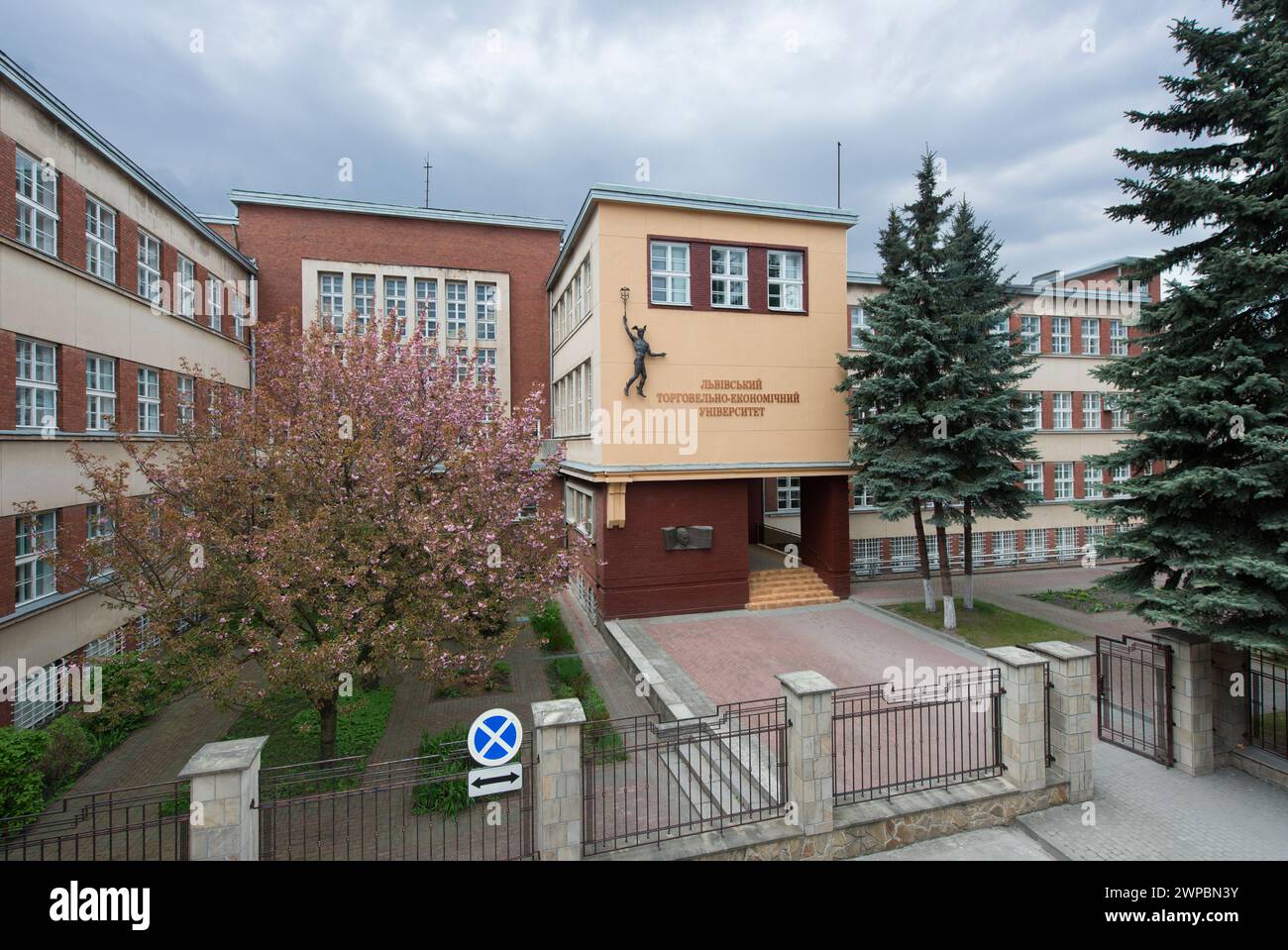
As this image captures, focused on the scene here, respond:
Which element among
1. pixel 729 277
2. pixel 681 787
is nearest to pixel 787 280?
pixel 729 277

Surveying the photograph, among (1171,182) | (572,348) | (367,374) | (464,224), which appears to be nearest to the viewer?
(1171,182)

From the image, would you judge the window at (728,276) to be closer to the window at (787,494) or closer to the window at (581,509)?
the window at (581,509)

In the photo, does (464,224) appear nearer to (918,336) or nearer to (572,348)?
(572,348)

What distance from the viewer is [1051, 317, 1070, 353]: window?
87.2 feet

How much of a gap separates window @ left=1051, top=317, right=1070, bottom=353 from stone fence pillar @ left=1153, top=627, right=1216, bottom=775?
21.3m

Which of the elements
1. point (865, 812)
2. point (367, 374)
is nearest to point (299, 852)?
point (865, 812)

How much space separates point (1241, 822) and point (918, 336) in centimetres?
1106

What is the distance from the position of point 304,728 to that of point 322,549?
4764 millimetres

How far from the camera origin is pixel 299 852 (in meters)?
7.54

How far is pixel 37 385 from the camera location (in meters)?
12.2

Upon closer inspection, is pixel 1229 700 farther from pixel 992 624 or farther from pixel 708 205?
pixel 708 205

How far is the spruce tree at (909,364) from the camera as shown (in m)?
15.8

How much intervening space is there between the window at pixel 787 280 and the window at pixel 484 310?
13954 millimetres

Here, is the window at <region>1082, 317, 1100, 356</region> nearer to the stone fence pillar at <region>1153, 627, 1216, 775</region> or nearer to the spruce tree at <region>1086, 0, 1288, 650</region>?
the spruce tree at <region>1086, 0, 1288, 650</region>
